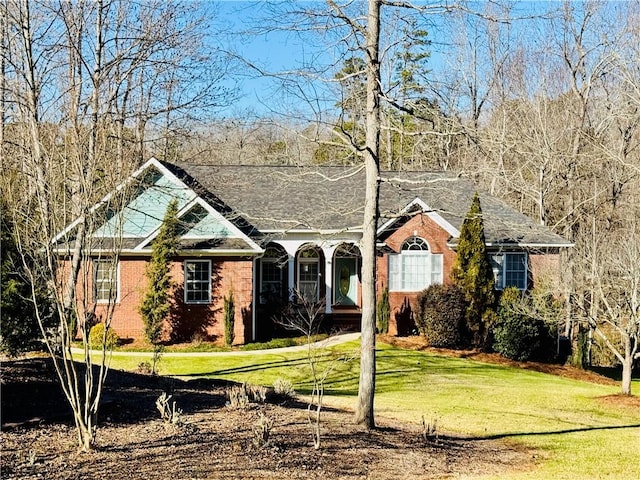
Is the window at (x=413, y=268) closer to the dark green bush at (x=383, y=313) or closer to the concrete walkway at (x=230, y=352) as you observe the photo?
the dark green bush at (x=383, y=313)

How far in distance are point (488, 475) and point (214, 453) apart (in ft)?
10.7

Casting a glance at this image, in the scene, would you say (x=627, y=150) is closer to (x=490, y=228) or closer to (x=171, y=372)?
(x=490, y=228)

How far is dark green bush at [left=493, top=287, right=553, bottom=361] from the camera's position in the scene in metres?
22.2

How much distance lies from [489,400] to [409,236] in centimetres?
1035

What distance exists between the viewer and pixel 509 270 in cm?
2603

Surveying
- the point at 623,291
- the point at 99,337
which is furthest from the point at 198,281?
the point at 623,291

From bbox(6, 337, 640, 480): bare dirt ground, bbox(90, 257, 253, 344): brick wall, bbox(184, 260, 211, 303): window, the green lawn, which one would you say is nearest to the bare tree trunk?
bbox(6, 337, 640, 480): bare dirt ground

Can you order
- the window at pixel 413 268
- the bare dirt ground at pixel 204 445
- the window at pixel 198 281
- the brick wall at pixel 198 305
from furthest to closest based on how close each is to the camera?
the window at pixel 413 268 → the window at pixel 198 281 → the brick wall at pixel 198 305 → the bare dirt ground at pixel 204 445

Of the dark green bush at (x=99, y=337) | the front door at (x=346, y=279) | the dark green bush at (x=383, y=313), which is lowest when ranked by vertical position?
the dark green bush at (x=99, y=337)

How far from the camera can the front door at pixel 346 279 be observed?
2769 centimetres

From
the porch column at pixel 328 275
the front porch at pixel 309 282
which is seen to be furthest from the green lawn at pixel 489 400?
the porch column at pixel 328 275

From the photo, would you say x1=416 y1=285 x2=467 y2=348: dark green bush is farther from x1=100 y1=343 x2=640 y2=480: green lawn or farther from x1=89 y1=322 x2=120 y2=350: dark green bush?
x1=89 y1=322 x2=120 y2=350: dark green bush

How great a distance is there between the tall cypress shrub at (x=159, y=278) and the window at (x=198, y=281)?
79 centimetres

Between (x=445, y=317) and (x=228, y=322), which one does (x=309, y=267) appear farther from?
(x=445, y=317)
